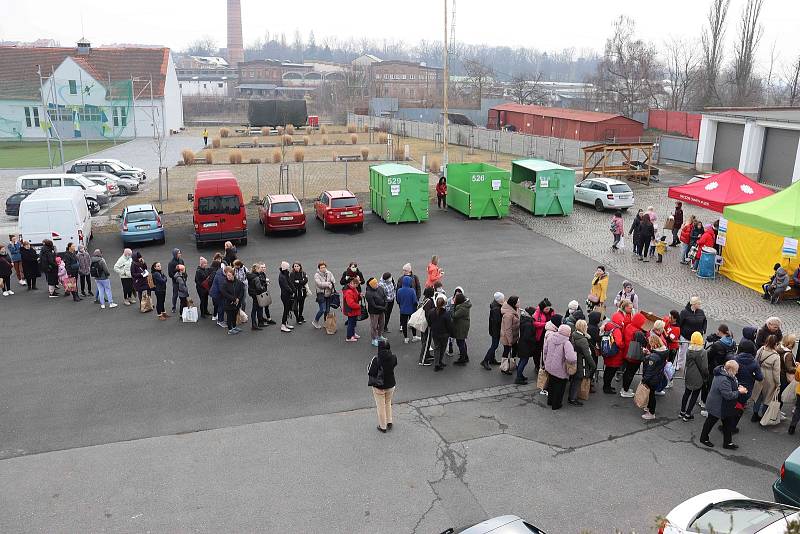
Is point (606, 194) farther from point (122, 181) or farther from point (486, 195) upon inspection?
point (122, 181)

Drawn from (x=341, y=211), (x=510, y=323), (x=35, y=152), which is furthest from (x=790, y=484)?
(x=35, y=152)

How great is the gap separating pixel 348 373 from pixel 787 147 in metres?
30.2

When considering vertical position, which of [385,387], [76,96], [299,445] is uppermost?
[76,96]

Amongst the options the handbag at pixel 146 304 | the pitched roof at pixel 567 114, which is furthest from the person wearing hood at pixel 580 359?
the pitched roof at pixel 567 114

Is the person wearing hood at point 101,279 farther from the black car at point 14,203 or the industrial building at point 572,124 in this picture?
the industrial building at point 572,124

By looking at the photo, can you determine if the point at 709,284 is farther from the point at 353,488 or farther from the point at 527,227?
the point at 353,488

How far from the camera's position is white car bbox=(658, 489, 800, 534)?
5.85m

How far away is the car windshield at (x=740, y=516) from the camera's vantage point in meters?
5.91

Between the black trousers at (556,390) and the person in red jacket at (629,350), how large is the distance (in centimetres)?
112

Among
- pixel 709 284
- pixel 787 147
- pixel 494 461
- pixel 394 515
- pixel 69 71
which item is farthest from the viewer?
pixel 69 71

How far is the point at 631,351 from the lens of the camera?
10.3 meters

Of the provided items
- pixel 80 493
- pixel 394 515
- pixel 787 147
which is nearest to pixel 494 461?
pixel 394 515

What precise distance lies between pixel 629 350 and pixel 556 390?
1349 mm

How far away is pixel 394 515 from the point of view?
7.59 meters
